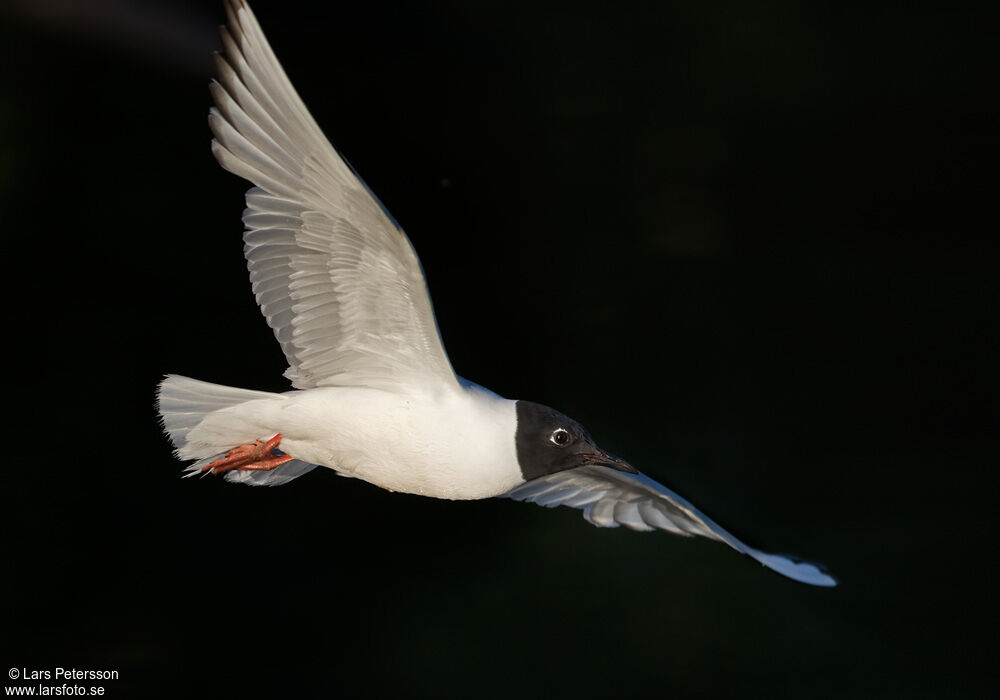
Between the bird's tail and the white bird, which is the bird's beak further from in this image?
the bird's tail

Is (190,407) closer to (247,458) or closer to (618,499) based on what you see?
(247,458)

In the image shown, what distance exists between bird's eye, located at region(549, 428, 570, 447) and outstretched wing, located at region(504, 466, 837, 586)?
1.19ft

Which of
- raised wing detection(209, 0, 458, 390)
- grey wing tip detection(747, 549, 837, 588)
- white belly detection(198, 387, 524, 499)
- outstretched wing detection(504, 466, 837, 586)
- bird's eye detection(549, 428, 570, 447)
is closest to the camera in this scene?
raised wing detection(209, 0, 458, 390)

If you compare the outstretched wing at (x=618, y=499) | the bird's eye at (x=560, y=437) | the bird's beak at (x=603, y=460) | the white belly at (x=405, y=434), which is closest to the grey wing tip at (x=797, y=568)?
the outstretched wing at (x=618, y=499)

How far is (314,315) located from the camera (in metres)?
2.14

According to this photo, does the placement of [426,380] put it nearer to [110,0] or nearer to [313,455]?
[313,455]

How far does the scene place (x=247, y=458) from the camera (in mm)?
2248

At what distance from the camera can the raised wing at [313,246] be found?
1.92 m

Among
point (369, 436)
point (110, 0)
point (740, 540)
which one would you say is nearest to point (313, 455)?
point (369, 436)

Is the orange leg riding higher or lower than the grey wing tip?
higher

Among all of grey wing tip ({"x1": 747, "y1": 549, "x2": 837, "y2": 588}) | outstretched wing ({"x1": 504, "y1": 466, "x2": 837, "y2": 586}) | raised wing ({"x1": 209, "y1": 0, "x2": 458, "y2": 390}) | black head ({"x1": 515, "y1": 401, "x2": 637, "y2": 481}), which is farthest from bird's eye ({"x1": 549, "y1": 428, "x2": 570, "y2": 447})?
grey wing tip ({"x1": 747, "y1": 549, "x2": 837, "y2": 588})

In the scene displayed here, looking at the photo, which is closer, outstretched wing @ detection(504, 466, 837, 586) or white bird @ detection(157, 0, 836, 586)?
white bird @ detection(157, 0, 836, 586)

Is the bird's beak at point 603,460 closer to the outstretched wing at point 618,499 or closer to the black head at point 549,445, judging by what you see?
the black head at point 549,445

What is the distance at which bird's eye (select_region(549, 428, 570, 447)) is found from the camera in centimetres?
220
